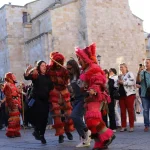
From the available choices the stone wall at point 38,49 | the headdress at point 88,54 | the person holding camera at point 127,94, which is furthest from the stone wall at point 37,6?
the headdress at point 88,54

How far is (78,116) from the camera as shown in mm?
7449

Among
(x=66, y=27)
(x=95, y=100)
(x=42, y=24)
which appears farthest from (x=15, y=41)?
(x=95, y=100)

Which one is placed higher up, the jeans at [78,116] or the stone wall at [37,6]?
the stone wall at [37,6]

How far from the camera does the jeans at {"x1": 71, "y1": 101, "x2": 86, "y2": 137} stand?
24.4 ft

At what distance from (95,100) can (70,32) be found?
26.4 m

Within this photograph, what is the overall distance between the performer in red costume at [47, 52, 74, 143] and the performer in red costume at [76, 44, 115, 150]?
3.58 feet

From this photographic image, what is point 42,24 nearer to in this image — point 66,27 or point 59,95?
point 66,27

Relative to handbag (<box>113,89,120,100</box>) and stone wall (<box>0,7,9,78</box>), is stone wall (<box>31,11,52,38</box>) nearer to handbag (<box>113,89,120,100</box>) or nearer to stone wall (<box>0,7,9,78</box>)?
stone wall (<box>0,7,9,78</box>)

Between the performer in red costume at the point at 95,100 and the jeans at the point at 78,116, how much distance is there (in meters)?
0.53

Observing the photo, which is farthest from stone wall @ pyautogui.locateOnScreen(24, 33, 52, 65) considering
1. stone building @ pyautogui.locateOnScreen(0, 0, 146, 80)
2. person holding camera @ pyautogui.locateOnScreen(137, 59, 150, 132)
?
person holding camera @ pyautogui.locateOnScreen(137, 59, 150, 132)

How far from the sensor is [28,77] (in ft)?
26.4

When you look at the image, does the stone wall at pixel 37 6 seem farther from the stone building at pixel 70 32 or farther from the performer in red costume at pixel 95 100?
the performer in red costume at pixel 95 100

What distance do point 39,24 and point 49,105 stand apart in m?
26.7

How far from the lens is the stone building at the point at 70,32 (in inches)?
1259
